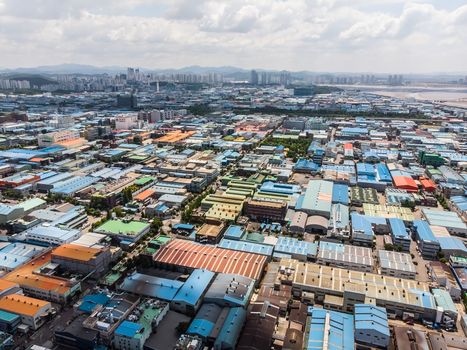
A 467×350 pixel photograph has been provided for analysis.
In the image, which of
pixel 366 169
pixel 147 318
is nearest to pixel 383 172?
pixel 366 169

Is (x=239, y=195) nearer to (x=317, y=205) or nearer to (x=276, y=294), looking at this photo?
(x=317, y=205)

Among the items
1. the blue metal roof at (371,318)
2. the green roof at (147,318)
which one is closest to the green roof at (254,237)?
the blue metal roof at (371,318)

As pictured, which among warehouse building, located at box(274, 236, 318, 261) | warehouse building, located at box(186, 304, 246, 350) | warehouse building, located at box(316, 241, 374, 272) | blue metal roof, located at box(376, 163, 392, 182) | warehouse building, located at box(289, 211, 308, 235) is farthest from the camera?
blue metal roof, located at box(376, 163, 392, 182)

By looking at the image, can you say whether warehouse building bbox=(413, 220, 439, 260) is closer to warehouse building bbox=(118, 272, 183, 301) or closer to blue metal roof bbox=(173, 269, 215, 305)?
blue metal roof bbox=(173, 269, 215, 305)

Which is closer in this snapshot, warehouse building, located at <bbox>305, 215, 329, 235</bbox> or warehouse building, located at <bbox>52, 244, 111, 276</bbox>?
warehouse building, located at <bbox>52, 244, 111, 276</bbox>

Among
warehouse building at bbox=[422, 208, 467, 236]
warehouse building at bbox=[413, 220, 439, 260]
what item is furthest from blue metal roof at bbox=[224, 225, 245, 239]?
warehouse building at bbox=[422, 208, 467, 236]

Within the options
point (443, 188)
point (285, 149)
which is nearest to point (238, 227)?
point (443, 188)
